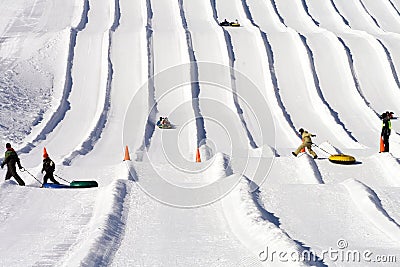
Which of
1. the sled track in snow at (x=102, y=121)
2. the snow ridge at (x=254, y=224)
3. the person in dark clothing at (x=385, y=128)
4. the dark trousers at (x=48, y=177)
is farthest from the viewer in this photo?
the sled track in snow at (x=102, y=121)

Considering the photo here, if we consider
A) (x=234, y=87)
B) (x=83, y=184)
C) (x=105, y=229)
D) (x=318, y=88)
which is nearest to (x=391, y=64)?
(x=318, y=88)

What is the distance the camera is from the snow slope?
952cm

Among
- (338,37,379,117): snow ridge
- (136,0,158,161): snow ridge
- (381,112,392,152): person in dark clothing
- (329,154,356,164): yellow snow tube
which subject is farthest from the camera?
(338,37,379,117): snow ridge

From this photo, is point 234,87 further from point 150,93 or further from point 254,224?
point 254,224

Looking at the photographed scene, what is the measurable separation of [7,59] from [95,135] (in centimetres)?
876

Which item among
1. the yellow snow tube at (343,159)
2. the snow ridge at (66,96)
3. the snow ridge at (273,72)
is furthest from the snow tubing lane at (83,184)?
the snow ridge at (273,72)

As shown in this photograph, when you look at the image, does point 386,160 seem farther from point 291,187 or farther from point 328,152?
point 291,187

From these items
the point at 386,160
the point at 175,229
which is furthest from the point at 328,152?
the point at 175,229

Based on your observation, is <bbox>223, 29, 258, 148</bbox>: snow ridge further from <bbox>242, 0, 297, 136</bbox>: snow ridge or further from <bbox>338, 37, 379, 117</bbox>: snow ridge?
<bbox>338, 37, 379, 117</bbox>: snow ridge

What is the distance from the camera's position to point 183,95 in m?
27.0

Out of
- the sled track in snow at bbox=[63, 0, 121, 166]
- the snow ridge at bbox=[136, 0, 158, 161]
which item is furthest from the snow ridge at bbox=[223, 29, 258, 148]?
the sled track in snow at bbox=[63, 0, 121, 166]

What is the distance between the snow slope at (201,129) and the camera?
9.52 meters

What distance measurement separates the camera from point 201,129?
2288 centimetres

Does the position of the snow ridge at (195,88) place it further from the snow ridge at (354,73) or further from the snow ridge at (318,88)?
the snow ridge at (354,73)
